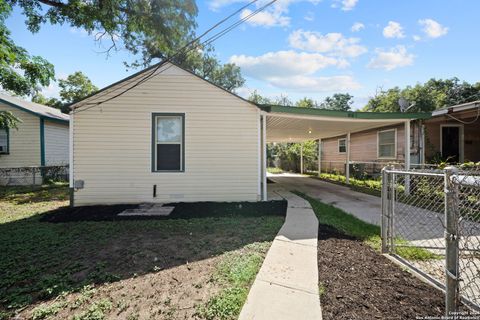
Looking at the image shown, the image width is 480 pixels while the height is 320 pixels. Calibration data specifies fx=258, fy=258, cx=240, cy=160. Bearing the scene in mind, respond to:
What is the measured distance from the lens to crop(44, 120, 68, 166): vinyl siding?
43.0 ft

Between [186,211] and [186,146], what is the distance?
1907 millimetres

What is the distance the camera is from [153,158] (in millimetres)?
7242

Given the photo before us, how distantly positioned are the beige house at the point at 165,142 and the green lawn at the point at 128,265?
188 centimetres

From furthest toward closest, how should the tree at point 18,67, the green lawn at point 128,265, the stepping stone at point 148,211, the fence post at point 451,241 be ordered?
the tree at point 18,67 → the stepping stone at point 148,211 → the green lawn at point 128,265 → the fence post at point 451,241

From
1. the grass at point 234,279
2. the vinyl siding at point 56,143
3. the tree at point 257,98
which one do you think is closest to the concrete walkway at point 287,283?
the grass at point 234,279

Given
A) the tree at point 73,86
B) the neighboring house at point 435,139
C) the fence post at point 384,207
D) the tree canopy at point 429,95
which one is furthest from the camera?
the tree at point 73,86

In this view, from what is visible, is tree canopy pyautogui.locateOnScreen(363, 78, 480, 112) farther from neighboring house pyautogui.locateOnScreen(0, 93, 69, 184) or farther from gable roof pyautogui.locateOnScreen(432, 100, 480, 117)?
neighboring house pyautogui.locateOnScreen(0, 93, 69, 184)

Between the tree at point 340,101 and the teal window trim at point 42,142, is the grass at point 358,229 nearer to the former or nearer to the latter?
the teal window trim at point 42,142

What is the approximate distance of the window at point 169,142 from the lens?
24.0ft

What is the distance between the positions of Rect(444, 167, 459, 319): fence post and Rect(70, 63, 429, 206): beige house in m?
5.40

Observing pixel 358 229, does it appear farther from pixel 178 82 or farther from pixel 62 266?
pixel 178 82

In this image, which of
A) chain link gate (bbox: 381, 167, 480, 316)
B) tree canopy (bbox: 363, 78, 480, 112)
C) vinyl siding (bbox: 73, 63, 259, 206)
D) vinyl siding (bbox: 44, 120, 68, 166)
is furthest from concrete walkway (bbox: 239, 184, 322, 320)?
tree canopy (bbox: 363, 78, 480, 112)

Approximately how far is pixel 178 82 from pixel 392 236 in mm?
6229

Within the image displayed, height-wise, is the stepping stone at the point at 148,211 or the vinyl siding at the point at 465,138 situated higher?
the vinyl siding at the point at 465,138
